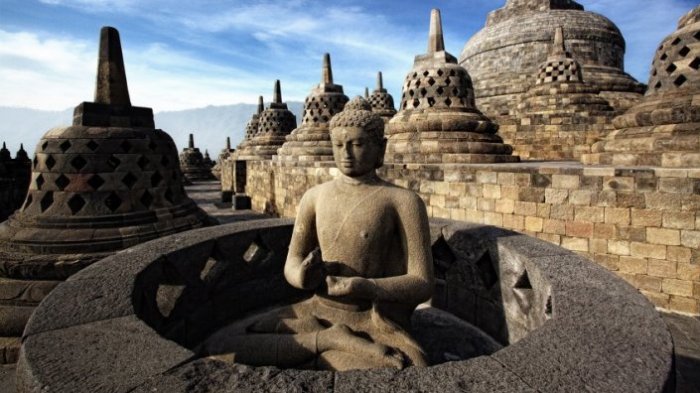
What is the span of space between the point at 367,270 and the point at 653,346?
1501 millimetres

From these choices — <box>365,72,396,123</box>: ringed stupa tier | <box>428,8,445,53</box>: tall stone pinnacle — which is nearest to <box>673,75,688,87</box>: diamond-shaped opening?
<box>428,8,445,53</box>: tall stone pinnacle

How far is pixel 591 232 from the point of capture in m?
5.57

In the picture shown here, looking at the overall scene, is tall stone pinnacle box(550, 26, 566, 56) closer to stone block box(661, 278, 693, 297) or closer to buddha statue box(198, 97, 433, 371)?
stone block box(661, 278, 693, 297)

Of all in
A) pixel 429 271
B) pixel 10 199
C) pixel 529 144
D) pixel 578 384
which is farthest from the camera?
pixel 529 144

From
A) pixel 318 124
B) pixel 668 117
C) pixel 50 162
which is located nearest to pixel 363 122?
pixel 50 162

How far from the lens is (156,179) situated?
4.96 m

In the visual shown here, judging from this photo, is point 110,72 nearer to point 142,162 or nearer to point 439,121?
point 142,162

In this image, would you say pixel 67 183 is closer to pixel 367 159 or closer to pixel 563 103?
pixel 367 159

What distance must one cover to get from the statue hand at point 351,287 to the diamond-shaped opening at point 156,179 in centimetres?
377

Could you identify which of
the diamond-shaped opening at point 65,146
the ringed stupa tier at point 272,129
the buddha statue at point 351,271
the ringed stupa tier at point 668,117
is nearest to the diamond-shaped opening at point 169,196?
the diamond-shaped opening at point 65,146

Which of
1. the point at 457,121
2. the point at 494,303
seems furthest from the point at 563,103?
the point at 494,303

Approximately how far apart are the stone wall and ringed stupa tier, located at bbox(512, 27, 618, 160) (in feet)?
22.1

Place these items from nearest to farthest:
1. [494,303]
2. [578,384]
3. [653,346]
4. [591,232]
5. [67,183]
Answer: [578,384] < [653,346] < [494,303] < [67,183] < [591,232]

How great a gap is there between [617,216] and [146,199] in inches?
268
